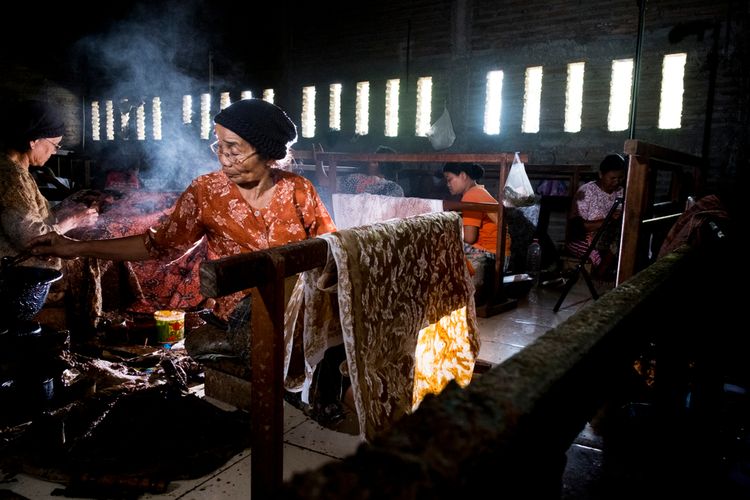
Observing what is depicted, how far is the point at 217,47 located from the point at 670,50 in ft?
52.4

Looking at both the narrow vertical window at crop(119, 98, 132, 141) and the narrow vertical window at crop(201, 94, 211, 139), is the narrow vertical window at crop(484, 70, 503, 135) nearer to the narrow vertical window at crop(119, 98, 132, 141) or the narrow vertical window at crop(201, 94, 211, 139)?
the narrow vertical window at crop(201, 94, 211, 139)

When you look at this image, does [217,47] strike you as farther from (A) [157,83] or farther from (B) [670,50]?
(B) [670,50]

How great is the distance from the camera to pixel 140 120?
74.9ft

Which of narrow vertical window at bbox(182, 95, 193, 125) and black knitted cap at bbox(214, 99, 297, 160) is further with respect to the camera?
narrow vertical window at bbox(182, 95, 193, 125)

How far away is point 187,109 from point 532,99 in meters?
15.2

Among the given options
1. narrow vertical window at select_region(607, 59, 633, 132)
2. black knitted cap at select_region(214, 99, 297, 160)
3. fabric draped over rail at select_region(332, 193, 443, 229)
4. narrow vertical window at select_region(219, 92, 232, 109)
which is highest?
narrow vertical window at select_region(219, 92, 232, 109)

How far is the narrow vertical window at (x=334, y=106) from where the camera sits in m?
16.7

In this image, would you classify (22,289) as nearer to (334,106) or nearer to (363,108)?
(363,108)

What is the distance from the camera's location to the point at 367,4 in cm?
1573

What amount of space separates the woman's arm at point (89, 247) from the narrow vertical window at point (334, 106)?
14.1 meters

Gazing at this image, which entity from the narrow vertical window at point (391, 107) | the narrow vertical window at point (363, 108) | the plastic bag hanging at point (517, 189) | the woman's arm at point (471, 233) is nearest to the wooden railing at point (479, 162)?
the plastic bag hanging at point (517, 189)

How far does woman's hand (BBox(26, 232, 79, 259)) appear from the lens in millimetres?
3232

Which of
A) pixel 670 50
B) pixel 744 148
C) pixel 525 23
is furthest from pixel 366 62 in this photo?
pixel 744 148

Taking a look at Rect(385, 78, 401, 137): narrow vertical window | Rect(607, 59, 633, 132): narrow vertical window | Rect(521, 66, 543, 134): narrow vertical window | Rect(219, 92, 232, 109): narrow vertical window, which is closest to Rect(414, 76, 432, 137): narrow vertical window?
Rect(385, 78, 401, 137): narrow vertical window
